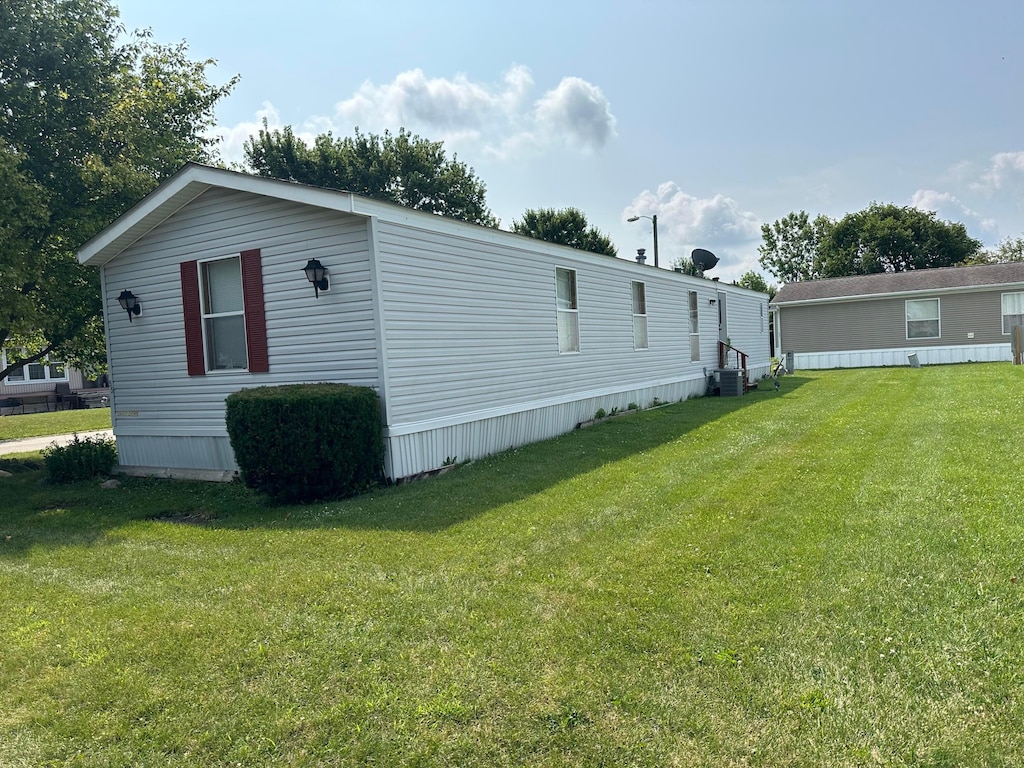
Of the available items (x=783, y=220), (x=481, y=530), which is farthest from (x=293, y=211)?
(x=783, y=220)

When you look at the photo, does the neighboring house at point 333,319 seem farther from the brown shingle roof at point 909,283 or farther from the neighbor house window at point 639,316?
the brown shingle roof at point 909,283

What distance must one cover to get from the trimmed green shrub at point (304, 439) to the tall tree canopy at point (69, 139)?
424 centimetres

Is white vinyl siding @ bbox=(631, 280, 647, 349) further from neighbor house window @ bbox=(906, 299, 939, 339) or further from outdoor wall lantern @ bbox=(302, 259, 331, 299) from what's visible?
neighbor house window @ bbox=(906, 299, 939, 339)

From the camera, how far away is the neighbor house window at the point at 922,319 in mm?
23280

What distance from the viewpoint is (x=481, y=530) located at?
526 centimetres

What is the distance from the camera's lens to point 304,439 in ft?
21.0

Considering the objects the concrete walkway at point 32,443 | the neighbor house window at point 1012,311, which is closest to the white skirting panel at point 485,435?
the concrete walkway at point 32,443

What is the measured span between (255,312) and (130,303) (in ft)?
7.74

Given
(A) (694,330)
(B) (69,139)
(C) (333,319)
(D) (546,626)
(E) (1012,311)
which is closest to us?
(D) (546,626)

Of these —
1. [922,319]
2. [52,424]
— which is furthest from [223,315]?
[922,319]

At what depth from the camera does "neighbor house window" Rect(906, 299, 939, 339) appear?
23280 millimetres

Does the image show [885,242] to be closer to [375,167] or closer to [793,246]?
[793,246]

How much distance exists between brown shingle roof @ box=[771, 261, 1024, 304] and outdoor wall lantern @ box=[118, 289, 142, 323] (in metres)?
22.9

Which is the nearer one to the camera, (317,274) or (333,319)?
(317,274)
